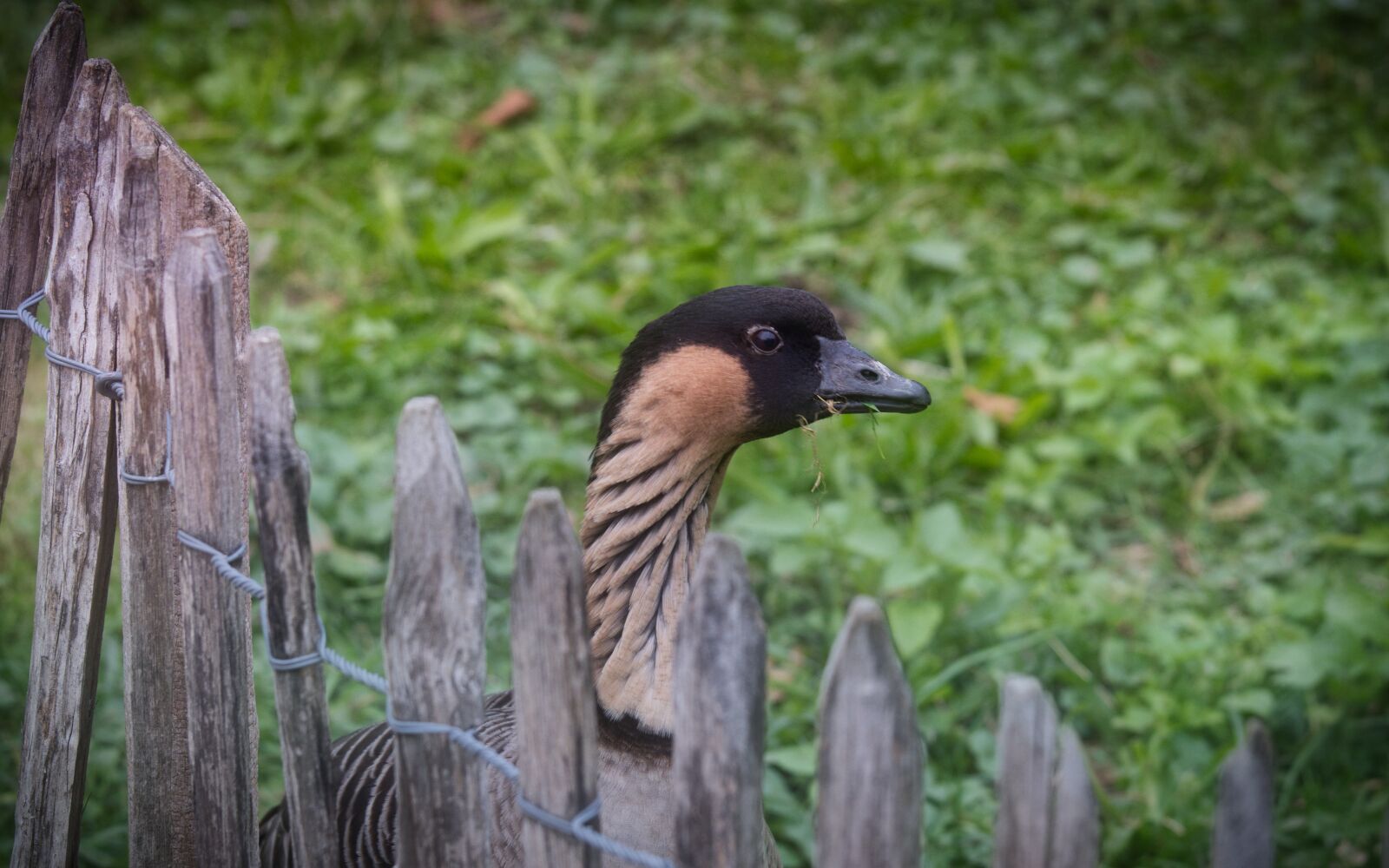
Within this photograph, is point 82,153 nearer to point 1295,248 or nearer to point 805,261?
point 805,261

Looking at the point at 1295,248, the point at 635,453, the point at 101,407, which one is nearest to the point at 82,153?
the point at 101,407

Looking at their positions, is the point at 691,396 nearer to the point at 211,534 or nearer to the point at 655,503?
the point at 655,503

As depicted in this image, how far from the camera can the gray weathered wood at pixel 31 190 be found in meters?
2.23

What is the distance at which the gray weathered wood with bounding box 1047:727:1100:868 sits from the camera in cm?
145

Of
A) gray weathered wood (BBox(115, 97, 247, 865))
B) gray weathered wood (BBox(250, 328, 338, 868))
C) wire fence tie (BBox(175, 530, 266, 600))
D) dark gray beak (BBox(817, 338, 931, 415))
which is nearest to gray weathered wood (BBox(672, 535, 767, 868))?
gray weathered wood (BBox(250, 328, 338, 868))

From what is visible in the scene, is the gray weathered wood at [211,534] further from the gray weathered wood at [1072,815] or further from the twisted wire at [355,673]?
the gray weathered wood at [1072,815]

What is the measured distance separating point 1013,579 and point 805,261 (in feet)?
7.42

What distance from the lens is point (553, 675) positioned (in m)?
1.61

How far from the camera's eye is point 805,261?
5.78 metres

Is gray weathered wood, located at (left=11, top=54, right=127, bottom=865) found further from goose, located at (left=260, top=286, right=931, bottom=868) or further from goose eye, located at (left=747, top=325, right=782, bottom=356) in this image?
goose eye, located at (left=747, top=325, right=782, bottom=356)

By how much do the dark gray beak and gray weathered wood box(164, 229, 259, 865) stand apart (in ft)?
3.87

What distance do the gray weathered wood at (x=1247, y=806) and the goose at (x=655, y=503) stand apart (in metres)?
0.92

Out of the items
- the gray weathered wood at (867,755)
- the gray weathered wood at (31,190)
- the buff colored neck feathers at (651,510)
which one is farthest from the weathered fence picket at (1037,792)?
the gray weathered wood at (31,190)

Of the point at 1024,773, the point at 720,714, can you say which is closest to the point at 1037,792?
the point at 1024,773
